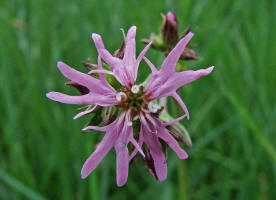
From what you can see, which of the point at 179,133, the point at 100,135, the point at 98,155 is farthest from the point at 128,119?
the point at 100,135

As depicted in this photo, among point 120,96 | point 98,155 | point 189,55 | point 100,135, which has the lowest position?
point 100,135

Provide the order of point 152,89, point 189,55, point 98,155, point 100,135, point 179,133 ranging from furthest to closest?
point 100,135 → point 189,55 → point 179,133 → point 152,89 → point 98,155

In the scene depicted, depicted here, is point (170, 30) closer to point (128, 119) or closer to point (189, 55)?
point (189, 55)

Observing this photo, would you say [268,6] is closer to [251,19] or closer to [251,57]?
[251,19]

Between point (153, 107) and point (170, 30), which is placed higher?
Answer: point (170, 30)

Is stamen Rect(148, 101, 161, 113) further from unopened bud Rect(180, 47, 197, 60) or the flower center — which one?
unopened bud Rect(180, 47, 197, 60)

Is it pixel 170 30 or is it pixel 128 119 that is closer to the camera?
pixel 128 119

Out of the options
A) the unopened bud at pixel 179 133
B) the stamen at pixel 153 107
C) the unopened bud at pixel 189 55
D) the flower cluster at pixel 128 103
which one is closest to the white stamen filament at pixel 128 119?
the flower cluster at pixel 128 103

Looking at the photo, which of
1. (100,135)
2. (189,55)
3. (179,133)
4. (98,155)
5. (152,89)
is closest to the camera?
(98,155)
